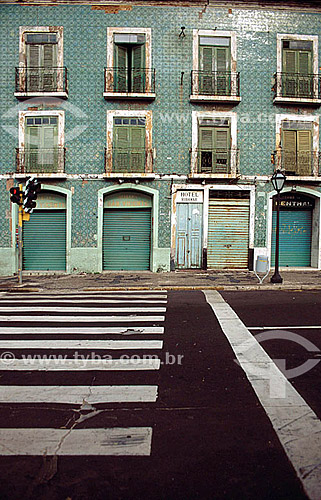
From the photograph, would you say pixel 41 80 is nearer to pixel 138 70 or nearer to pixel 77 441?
pixel 138 70

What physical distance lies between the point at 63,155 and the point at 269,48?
11321 millimetres

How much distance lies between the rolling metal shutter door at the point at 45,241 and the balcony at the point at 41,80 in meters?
5.82

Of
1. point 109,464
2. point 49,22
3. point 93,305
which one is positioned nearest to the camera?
point 109,464

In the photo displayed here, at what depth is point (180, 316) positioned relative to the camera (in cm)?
888

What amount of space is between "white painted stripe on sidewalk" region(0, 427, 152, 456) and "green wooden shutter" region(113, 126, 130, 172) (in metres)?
16.2

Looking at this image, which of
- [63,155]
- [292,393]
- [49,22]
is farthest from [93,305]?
[49,22]

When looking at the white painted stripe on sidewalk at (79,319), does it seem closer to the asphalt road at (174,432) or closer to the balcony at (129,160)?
the asphalt road at (174,432)

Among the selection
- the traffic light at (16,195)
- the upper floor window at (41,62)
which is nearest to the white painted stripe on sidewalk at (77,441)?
the traffic light at (16,195)

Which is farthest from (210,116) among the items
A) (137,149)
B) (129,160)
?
(129,160)

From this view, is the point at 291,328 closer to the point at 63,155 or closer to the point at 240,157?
the point at 240,157

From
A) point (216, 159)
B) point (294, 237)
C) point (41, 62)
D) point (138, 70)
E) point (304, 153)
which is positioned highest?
point (41, 62)

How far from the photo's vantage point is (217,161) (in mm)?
19250

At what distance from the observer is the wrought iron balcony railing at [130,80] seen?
1877cm

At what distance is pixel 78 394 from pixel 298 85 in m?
19.3
